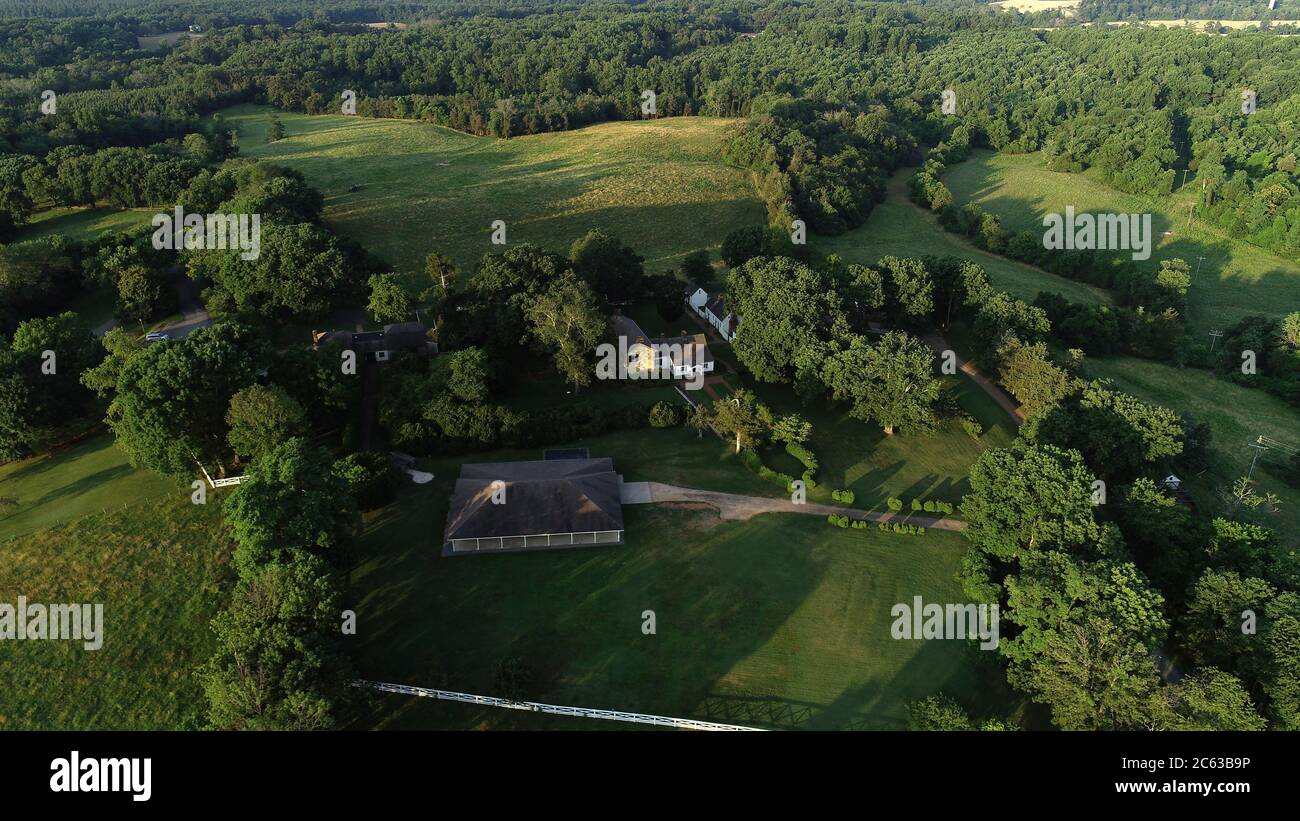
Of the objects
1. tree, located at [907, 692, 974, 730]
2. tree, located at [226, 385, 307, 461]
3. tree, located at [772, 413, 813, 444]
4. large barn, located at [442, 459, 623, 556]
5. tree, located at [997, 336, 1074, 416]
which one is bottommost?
tree, located at [907, 692, 974, 730]

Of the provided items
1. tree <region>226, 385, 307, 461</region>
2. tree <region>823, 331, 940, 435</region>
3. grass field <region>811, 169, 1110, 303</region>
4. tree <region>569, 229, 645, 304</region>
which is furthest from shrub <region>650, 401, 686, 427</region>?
grass field <region>811, 169, 1110, 303</region>

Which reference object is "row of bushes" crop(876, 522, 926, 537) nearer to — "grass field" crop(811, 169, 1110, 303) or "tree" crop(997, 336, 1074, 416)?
"tree" crop(997, 336, 1074, 416)

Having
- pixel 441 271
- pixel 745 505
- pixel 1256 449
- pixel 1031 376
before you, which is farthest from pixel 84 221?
pixel 1256 449

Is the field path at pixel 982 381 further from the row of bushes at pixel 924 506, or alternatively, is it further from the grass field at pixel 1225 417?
the row of bushes at pixel 924 506

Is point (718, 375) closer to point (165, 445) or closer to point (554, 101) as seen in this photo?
point (165, 445)

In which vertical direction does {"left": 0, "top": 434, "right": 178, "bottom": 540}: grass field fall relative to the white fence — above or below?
above

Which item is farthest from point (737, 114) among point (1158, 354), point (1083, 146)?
point (1158, 354)
